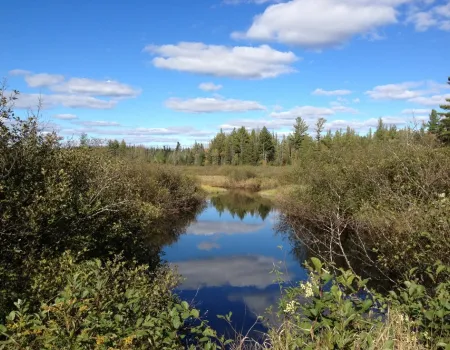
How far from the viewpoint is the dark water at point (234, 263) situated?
1372 cm

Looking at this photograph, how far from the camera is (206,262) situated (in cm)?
1992

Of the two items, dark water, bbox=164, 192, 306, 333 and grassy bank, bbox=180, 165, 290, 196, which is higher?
grassy bank, bbox=180, 165, 290, 196

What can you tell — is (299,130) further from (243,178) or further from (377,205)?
(377,205)

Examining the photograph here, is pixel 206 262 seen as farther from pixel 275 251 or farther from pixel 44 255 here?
pixel 44 255

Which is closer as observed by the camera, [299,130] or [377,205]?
[377,205]

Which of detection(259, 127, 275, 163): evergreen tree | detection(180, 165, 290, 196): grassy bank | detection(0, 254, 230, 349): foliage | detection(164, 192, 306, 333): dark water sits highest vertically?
detection(259, 127, 275, 163): evergreen tree

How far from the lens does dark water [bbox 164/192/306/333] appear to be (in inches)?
540

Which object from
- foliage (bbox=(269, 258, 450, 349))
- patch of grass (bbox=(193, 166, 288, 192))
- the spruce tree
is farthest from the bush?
the spruce tree

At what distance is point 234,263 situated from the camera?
1980 cm

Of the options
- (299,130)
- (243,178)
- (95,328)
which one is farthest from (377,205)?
(299,130)

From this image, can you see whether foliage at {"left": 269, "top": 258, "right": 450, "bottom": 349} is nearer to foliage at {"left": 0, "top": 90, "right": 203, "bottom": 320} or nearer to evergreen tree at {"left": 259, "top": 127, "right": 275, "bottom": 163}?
foliage at {"left": 0, "top": 90, "right": 203, "bottom": 320}

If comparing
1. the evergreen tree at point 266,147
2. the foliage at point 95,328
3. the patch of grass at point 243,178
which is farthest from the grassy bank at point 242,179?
the foliage at point 95,328

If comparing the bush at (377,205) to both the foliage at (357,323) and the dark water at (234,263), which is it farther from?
the foliage at (357,323)

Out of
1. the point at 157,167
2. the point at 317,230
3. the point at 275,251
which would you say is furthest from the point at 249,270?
the point at 157,167
